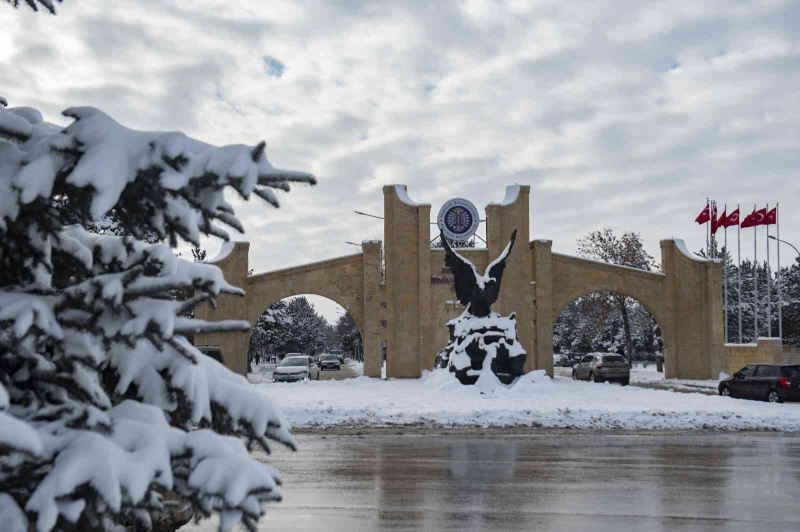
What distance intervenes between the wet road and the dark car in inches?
354

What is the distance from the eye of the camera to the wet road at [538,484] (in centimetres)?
820

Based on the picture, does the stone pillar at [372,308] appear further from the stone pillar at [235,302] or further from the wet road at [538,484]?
the wet road at [538,484]

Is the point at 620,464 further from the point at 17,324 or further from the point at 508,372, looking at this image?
the point at 508,372

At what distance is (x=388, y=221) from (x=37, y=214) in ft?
116

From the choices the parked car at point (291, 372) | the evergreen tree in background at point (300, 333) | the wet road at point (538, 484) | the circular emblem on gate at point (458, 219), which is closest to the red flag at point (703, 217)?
the circular emblem on gate at point (458, 219)

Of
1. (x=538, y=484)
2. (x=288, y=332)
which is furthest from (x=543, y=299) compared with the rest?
(x=288, y=332)

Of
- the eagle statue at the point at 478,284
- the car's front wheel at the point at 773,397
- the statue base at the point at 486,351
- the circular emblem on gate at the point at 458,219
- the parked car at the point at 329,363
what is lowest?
the parked car at the point at 329,363

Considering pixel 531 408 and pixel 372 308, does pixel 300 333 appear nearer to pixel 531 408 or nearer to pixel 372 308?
pixel 372 308

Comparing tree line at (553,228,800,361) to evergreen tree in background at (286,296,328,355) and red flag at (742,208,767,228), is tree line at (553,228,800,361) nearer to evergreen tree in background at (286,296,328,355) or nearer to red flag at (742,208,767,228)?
red flag at (742,208,767,228)

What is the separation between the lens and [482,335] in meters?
28.3

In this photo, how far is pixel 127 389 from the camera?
3152 millimetres

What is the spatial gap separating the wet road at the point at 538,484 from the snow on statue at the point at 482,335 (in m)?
11.3

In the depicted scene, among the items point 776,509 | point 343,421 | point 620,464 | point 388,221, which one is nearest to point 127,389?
point 776,509

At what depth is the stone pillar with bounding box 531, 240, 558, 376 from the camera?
3725 centimetres
